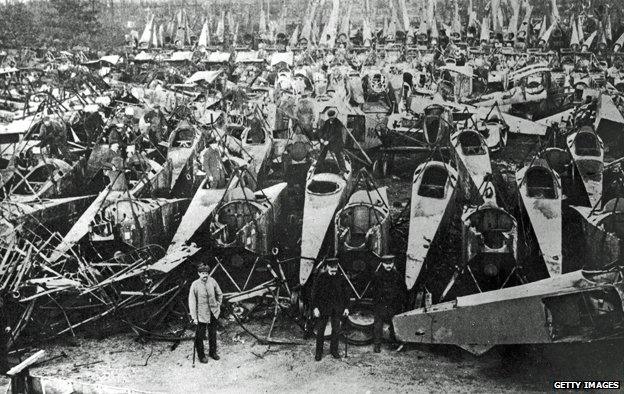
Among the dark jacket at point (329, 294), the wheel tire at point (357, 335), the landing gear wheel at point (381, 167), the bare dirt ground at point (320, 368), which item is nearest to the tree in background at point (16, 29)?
the landing gear wheel at point (381, 167)

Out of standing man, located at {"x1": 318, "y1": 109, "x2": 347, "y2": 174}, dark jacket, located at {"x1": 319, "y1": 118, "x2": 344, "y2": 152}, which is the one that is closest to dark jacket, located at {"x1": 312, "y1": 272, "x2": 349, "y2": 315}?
standing man, located at {"x1": 318, "y1": 109, "x2": 347, "y2": 174}

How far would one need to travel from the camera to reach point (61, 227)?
44.8ft

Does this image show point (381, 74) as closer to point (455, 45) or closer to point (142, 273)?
point (455, 45)

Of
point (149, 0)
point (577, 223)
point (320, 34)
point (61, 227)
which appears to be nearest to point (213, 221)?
point (61, 227)

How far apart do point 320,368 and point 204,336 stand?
1.86m

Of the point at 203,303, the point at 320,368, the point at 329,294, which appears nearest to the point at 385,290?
the point at 329,294

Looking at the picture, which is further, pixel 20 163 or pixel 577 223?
pixel 20 163

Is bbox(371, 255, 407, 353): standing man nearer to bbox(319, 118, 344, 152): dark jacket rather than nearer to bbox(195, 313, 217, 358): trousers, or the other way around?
bbox(195, 313, 217, 358): trousers

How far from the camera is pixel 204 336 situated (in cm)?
895

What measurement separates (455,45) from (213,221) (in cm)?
3101

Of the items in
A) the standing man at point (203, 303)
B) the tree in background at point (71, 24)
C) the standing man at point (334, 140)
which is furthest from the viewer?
the tree in background at point (71, 24)

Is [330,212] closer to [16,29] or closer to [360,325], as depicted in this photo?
[360,325]

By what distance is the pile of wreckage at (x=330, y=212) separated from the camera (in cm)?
943

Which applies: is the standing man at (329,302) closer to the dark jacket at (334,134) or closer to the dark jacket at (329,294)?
the dark jacket at (329,294)
